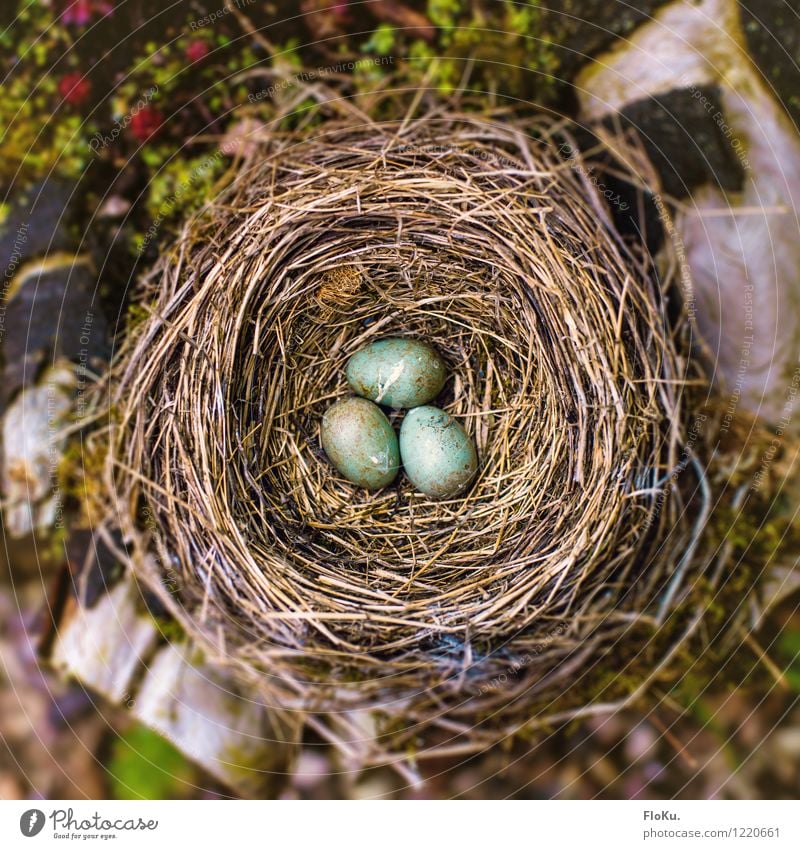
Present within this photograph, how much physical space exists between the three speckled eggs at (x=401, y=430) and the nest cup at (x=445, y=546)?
0.40 ft

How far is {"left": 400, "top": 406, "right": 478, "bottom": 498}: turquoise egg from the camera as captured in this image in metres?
1.02

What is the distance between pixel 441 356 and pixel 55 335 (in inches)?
24.1

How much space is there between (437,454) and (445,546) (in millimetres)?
150

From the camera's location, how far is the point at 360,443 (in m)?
1.02

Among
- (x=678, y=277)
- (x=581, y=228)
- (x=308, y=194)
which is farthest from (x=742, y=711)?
(x=308, y=194)

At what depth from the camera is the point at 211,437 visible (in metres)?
0.91

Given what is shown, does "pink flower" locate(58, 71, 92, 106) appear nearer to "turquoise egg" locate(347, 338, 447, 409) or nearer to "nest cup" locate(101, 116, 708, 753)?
"nest cup" locate(101, 116, 708, 753)

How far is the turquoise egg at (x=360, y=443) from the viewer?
1022 millimetres

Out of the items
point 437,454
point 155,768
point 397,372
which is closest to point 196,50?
point 397,372
